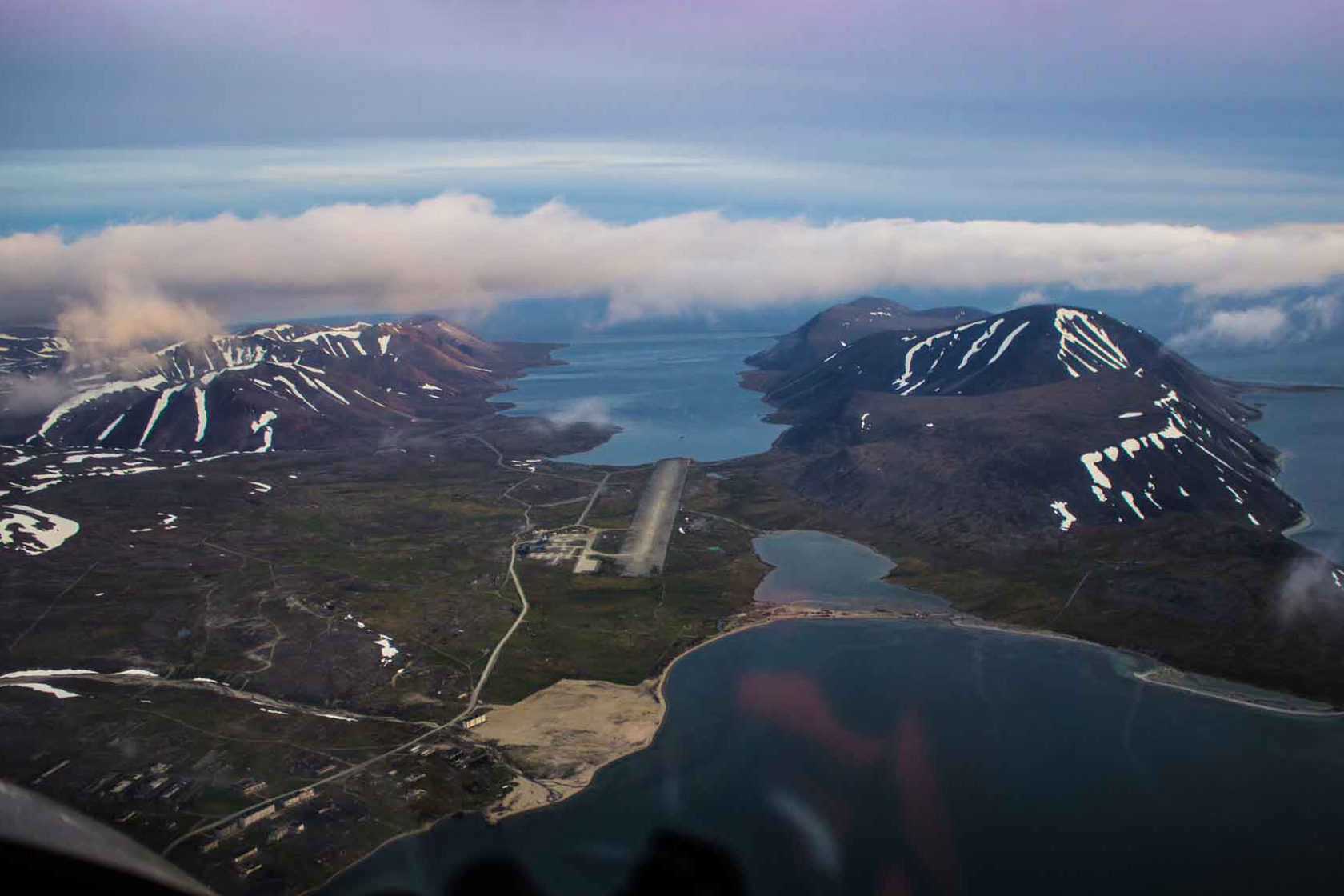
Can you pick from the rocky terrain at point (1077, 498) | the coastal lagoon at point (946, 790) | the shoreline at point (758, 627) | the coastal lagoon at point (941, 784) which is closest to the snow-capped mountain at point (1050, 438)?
the rocky terrain at point (1077, 498)

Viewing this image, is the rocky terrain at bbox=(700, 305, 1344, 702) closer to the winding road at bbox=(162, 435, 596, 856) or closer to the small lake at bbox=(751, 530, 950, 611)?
the small lake at bbox=(751, 530, 950, 611)

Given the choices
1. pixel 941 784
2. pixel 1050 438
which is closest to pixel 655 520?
pixel 1050 438

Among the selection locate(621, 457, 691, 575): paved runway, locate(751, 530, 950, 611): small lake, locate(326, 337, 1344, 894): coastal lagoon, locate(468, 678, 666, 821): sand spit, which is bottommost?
locate(621, 457, 691, 575): paved runway

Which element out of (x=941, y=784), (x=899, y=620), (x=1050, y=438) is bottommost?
(x=899, y=620)

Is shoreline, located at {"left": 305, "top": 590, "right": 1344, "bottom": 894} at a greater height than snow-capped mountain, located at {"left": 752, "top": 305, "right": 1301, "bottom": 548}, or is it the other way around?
snow-capped mountain, located at {"left": 752, "top": 305, "right": 1301, "bottom": 548}

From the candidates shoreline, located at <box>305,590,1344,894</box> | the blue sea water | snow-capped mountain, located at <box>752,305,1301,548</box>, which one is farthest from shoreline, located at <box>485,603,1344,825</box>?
the blue sea water

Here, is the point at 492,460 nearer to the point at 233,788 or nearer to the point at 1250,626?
the point at 233,788

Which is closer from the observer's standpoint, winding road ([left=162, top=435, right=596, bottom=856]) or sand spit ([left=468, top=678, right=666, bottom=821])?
winding road ([left=162, top=435, right=596, bottom=856])

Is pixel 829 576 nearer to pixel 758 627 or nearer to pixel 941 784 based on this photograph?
pixel 758 627
